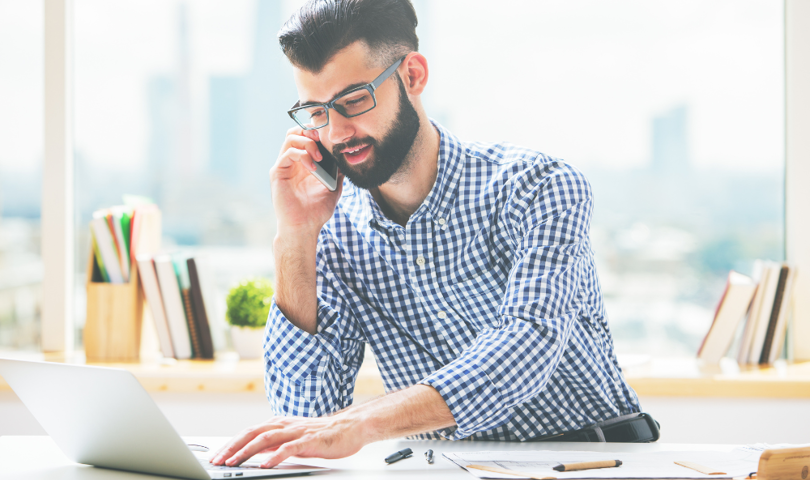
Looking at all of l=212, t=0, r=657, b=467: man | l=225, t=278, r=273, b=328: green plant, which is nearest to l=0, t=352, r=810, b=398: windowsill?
l=225, t=278, r=273, b=328: green plant

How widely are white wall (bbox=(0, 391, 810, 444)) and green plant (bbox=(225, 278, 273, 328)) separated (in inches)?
10.5

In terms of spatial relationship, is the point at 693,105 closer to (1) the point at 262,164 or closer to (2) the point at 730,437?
(2) the point at 730,437

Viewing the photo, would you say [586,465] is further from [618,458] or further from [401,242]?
[401,242]

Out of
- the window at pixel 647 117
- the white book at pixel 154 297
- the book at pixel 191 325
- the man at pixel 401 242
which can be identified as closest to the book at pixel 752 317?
the window at pixel 647 117

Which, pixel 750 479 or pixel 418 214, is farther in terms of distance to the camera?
pixel 418 214

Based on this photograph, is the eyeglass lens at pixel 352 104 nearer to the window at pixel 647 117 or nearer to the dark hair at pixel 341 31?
the dark hair at pixel 341 31

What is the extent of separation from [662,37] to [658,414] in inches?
54.4

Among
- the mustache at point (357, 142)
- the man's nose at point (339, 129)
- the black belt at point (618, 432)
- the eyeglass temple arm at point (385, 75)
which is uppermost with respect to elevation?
the eyeglass temple arm at point (385, 75)

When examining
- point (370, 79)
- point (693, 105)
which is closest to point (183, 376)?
point (370, 79)

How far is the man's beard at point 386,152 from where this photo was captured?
1.35 meters

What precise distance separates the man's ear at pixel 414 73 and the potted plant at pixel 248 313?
1.12 metres

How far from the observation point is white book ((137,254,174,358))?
2.28m

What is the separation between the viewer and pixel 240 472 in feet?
2.88

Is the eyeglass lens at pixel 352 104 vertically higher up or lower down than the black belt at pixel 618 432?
higher up
